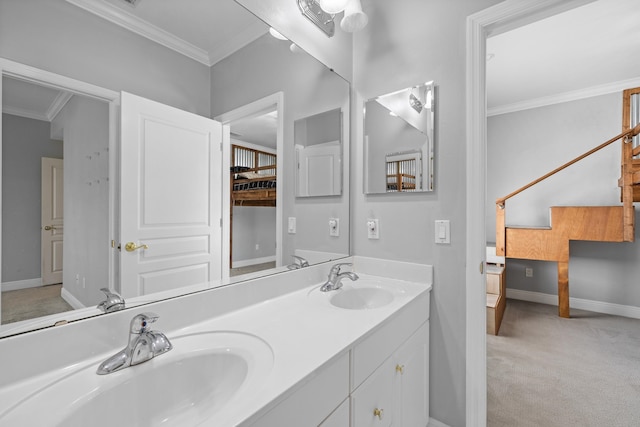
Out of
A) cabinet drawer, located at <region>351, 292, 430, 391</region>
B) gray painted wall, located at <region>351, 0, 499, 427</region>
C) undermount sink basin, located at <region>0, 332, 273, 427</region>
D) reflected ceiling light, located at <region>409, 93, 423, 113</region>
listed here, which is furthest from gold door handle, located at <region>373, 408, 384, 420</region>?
reflected ceiling light, located at <region>409, 93, 423, 113</region>

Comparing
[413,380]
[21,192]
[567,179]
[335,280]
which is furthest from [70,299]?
[567,179]

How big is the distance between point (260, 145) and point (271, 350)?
0.88 meters

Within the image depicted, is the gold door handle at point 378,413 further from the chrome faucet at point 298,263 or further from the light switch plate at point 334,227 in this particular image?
the light switch plate at point 334,227

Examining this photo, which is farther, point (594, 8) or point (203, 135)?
point (594, 8)

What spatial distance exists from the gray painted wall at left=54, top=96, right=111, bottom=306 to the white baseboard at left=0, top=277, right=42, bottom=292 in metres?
0.05

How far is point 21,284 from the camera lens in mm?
685

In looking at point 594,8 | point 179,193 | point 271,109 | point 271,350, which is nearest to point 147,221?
point 179,193

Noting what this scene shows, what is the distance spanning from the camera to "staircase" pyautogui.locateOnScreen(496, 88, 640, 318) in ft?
8.29

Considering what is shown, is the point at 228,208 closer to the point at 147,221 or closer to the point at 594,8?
the point at 147,221

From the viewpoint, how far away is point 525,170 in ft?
12.0

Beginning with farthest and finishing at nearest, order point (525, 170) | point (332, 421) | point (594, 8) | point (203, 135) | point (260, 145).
A: point (525, 170) → point (594, 8) → point (260, 145) → point (203, 135) → point (332, 421)

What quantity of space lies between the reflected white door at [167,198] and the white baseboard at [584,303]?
13.2 ft

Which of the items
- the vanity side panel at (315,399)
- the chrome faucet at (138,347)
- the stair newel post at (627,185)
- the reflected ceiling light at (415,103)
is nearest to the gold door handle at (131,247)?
the chrome faucet at (138,347)

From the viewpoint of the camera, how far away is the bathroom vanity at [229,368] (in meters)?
0.59
